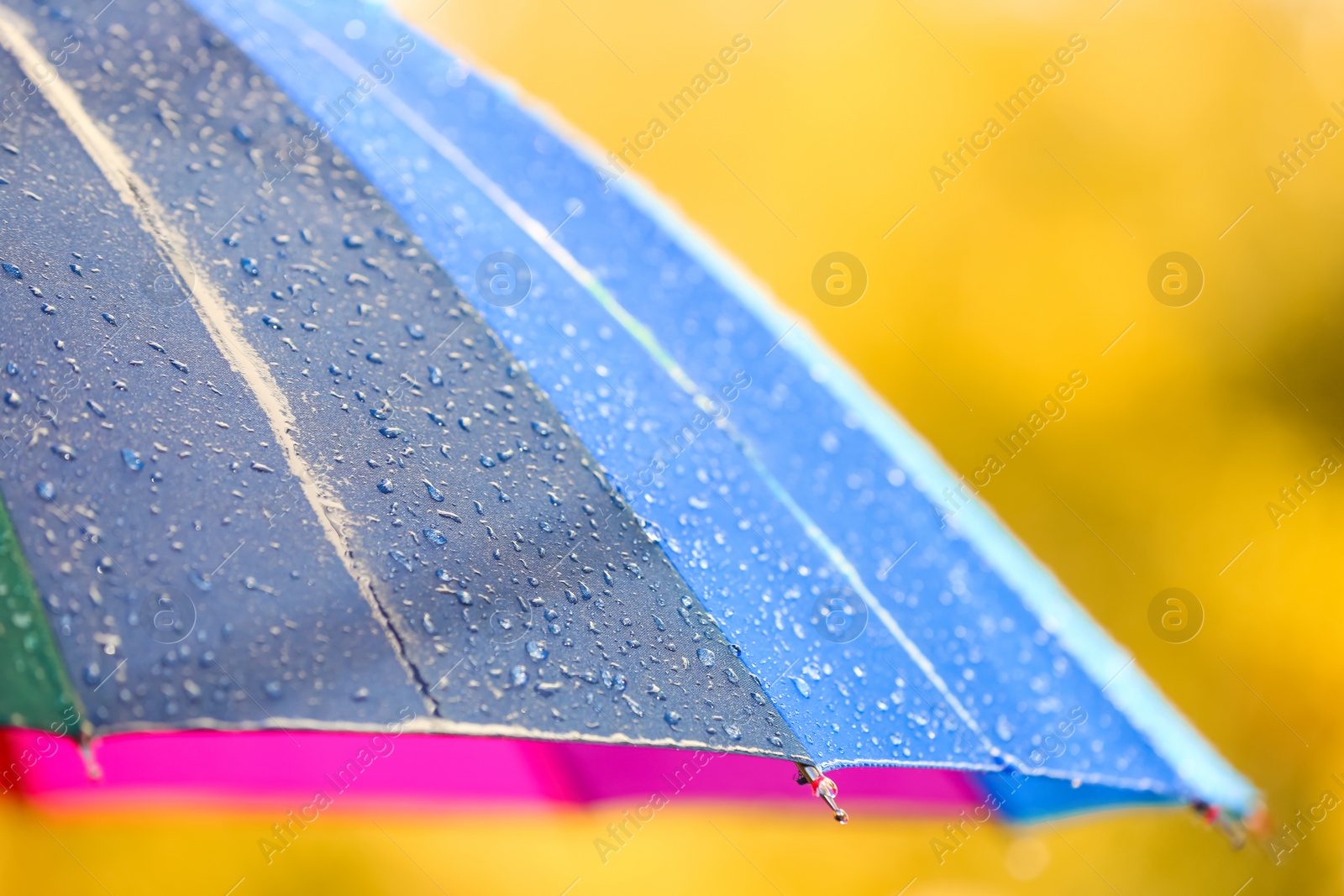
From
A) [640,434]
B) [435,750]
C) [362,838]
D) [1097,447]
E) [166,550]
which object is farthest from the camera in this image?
[1097,447]

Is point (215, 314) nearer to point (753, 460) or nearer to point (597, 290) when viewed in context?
point (597, 290)

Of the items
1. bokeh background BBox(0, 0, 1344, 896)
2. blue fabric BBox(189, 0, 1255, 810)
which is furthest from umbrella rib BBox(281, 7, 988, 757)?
bokeh background BBox(0, 0, 1344, 896)

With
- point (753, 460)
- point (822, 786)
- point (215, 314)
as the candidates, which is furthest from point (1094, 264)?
point (215, 314)

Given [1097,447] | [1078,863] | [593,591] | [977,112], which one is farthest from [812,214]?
[593,591]

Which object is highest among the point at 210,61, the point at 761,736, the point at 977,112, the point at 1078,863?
the point at 977,112

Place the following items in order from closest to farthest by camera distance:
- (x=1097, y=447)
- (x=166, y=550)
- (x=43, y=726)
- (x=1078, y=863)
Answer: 1. (x=43, y=726)
2. (x=166, y=550)
3. (x=1078, y=863)
4. (x=1097, y=447)

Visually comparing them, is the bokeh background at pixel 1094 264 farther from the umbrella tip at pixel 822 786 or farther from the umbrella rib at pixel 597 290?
the umbrella tip at pixel 822 786

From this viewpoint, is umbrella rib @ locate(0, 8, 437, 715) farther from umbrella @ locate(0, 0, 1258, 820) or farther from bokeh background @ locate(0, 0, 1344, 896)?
bokeh background @ locate(0, 0, 1344, 896)

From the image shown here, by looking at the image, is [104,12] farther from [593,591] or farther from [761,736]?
[761,736]
